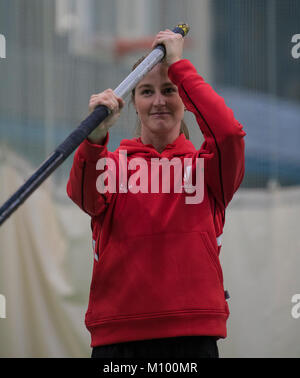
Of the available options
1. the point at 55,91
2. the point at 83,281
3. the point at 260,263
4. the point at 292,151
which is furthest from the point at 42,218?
the point at 292,151

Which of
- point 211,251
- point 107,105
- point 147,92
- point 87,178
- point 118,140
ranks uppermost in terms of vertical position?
point 118,140

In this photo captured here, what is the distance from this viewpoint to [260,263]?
7.89 feet

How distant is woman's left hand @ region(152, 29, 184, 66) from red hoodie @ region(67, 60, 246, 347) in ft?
0.06

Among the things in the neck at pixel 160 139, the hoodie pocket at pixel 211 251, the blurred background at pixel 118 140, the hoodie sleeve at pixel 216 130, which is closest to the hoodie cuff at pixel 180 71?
the hoodie sleeve at pixel 216 130

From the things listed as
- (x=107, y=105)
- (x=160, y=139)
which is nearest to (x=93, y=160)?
(x=107, y=105)

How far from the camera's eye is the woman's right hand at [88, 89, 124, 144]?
1.17 metres

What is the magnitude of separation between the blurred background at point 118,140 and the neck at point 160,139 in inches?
35.0

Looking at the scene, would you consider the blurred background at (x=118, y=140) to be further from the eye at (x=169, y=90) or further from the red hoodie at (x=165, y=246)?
the red hoodie at (x=165, y=246)

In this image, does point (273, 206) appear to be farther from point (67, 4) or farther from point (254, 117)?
point (67, 4)

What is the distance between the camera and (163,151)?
54.2 inches

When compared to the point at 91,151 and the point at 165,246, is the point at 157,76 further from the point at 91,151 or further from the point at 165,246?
the point at 165,246

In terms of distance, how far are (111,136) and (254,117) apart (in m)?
0.55

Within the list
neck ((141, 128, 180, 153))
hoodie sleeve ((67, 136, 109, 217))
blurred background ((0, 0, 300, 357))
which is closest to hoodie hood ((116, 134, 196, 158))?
neck ((141, 128, 180, 153))

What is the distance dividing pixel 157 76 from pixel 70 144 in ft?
1.06
